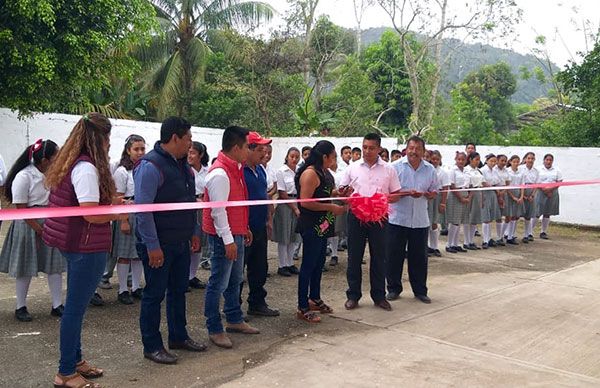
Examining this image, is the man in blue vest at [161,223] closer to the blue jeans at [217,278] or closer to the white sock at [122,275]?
the blue jeans at [217,278]

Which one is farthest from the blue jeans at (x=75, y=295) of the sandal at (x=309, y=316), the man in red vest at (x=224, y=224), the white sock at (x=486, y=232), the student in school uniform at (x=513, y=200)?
the student in school uniform at (x=513, y=200)

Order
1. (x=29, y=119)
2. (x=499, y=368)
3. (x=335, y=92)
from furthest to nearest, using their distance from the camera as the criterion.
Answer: (x=335, y=92) < (x=29, y=119) < (x=499, y=368)

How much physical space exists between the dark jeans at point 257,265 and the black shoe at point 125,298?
4.38 feet

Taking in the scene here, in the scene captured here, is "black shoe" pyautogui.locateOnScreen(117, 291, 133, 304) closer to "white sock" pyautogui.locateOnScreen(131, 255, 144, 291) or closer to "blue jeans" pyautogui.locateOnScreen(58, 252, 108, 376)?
"white sock" pyautogui.locateOnScreen(131, 255, 144, 291)

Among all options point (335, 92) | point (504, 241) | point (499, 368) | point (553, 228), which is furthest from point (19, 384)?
point (335, 92)

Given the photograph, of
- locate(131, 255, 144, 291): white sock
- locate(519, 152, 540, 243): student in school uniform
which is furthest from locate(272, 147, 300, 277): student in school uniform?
locate(519, 152, 540, 243): student in school uniform

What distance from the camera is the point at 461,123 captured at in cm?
2664

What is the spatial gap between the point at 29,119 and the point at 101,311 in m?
10.8

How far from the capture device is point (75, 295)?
4.11 metres

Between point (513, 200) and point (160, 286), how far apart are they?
9.44 meters

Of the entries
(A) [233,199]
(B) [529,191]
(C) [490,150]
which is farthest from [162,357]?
(C) [490,150]

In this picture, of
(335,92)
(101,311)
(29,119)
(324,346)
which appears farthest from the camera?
(335,92)

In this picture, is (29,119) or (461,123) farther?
(461,123)

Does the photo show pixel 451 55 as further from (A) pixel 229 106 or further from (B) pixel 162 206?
(B) pixel 162 206
